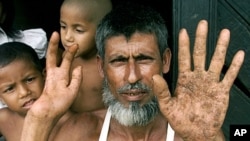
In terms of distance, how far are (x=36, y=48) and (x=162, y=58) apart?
985mm

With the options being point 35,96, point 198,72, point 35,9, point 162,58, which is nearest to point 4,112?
point 35,96

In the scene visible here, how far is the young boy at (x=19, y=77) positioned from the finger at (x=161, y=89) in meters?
0.73

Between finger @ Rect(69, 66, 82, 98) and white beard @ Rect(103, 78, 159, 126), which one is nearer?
finger @ Rect(69, 66, 82, 98)

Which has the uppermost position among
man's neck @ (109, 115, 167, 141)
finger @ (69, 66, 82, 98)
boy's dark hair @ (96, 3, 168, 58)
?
boy's dark hair @ (96, 3, 168, 58)

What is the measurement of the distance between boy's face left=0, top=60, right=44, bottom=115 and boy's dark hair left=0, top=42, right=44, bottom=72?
0.10ft

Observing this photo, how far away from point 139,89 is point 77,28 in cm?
60

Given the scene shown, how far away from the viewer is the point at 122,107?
2.27 metres

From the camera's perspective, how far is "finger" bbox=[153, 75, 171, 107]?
1954mm

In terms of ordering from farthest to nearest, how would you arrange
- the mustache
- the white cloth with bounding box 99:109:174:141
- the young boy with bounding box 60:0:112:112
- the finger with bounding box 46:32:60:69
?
1. the young boy with bounding box 60:0:112:112
2. the white cloth with bounding box 99:109:174:141
3. the mustache
4. the finger with bounding box 46:32:60:69

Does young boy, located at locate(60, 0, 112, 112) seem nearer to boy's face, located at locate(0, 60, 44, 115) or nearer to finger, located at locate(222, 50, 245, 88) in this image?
boy's face, located at locate(0, 60, 44, 115)

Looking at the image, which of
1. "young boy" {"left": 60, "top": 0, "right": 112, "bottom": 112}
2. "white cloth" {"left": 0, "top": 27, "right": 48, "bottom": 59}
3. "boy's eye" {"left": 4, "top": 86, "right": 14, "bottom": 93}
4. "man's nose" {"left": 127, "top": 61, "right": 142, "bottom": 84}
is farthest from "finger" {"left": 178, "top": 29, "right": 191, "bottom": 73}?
"white cloth" {"left": 0, "top": 27, "right": 48, "bottom": 59}

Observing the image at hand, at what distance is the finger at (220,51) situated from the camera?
77.8 inches

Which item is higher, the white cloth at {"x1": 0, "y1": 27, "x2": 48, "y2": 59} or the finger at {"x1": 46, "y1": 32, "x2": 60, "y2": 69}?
the finger at {"x1": 46, "y1": 32, "x2": 60, "y2": 69}

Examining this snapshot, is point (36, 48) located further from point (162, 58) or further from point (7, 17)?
point (162, 58)
